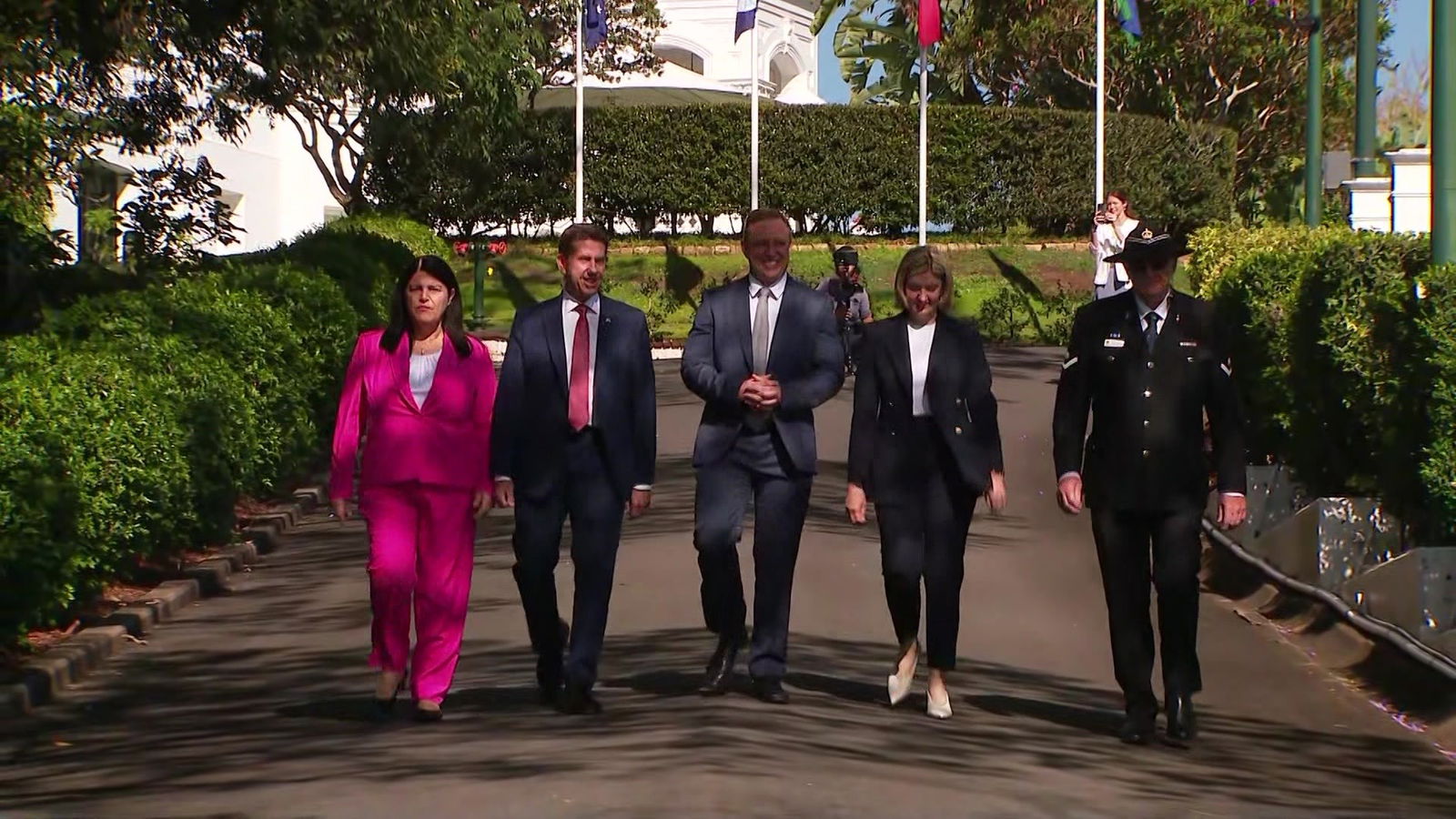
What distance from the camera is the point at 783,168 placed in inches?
1667

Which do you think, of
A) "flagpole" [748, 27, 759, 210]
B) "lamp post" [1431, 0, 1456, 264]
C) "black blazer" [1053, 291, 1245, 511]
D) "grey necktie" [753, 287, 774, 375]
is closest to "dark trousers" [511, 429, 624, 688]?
"grey necktie" [753, 287, 774, 375]

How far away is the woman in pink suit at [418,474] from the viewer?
28.5ft

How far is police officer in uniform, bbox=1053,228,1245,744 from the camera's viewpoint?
855cm

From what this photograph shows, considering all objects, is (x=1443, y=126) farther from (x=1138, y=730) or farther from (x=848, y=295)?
(x=848, y=295)

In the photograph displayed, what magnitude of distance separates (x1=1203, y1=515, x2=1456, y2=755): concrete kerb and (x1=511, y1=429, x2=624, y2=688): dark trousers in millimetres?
3486

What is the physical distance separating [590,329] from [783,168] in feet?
111

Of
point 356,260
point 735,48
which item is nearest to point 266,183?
point 735,48

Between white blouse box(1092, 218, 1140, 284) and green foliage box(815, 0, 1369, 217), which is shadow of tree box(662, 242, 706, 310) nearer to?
green foliage box(815, 0, 1369, 217)

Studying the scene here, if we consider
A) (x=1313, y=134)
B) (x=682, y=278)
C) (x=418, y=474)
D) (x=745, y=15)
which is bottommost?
(x=418, y=474)

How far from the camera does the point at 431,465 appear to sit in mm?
8656

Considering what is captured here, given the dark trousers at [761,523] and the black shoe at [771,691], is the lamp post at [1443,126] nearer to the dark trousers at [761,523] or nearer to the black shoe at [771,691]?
the dark trousers at [761,523]

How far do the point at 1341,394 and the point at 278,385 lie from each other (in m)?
7.29

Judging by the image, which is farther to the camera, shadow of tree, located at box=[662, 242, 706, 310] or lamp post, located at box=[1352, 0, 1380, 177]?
shadow of tree, located at box=[662, 242, 706, 310]

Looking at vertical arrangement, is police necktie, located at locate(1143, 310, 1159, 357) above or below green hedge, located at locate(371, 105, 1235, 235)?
below
